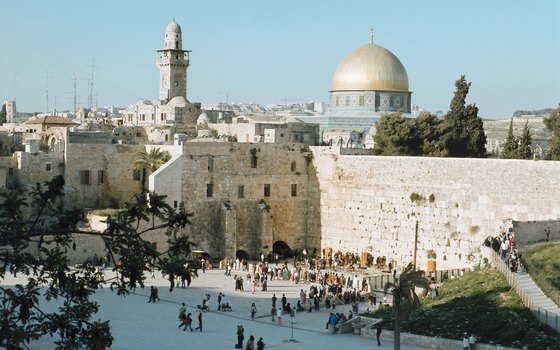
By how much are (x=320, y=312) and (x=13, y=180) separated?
15617 mm

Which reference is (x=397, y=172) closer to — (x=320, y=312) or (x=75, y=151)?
(x=320, y=312)

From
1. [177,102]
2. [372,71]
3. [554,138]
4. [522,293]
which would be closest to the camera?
[522,293]

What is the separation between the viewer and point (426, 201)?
109ft

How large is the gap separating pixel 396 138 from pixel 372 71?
454 inches

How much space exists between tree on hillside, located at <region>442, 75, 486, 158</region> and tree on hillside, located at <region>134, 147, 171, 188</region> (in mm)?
12720

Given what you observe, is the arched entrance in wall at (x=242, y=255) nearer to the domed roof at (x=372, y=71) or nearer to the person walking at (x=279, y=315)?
the person walking at (x=279, y=315)

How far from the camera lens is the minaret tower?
58.0 m

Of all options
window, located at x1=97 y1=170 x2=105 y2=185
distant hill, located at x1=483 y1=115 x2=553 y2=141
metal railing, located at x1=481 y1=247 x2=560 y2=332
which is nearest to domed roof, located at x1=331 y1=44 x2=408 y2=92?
window, located at x1=97 y1=170 x2=105 y2=185

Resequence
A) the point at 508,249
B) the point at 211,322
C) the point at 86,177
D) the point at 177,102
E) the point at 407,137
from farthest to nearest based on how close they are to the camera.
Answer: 1. the point at 177,102
2. the point at 407,137
3. the point at 86,177
4. the point at 508,249
5. the point at 211,322

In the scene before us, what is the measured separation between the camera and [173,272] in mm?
11219

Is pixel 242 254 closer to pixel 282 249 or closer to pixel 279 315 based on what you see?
pixel 282 249

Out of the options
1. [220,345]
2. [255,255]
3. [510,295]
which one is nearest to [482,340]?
[510,295]

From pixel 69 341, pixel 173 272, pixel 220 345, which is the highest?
pixel 173 272

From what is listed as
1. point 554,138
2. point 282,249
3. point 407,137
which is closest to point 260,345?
point 282,249
